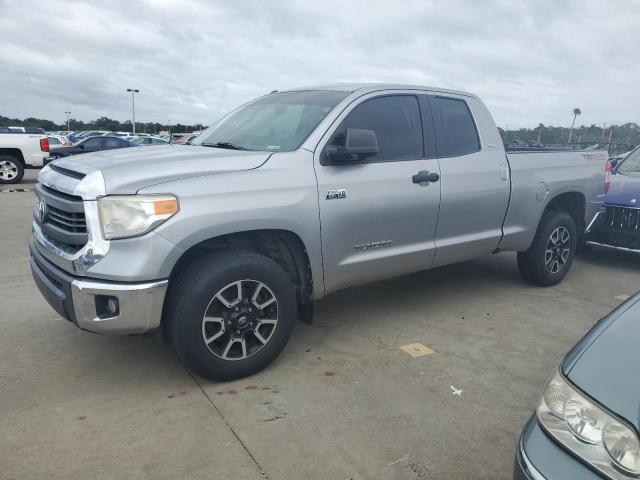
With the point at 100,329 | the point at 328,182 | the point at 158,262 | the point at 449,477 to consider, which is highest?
the point at 328,182

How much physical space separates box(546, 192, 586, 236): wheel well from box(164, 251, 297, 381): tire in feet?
11.2

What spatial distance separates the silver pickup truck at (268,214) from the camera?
280cm

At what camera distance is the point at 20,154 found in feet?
44.9

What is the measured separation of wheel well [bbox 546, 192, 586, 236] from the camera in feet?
17.5

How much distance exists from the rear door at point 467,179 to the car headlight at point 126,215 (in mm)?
2304

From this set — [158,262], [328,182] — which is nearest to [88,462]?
[158,262]

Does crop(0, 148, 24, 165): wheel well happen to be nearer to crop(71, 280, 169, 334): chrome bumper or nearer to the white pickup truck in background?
the white pickup truck in background

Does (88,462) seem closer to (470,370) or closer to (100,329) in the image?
(100,329)

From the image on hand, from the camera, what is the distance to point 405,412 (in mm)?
2939

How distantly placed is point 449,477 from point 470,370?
3.78ft

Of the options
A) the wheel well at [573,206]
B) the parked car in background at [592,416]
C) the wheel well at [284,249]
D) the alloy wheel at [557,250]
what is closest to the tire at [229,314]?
the wheel well at [284,249]

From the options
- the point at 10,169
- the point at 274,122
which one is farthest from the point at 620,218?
the point at 10,169

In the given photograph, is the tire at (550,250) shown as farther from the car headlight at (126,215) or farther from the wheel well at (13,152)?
the wheel well at (13,152)

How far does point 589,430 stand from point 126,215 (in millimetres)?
Result: 2329
